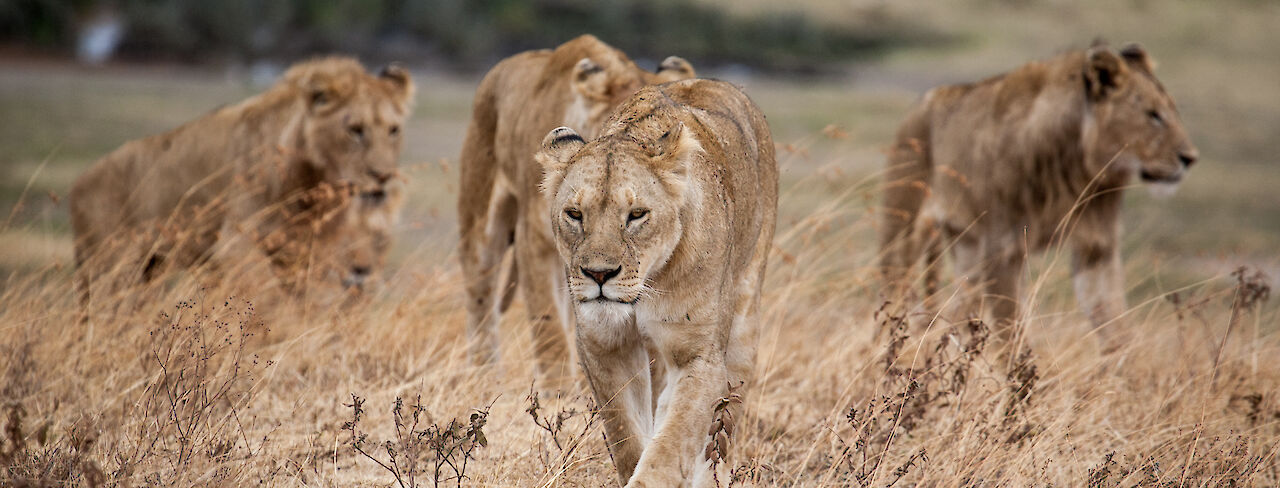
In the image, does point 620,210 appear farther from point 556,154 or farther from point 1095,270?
point 1095,270

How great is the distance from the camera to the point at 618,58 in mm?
5559

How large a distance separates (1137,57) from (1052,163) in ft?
2.77

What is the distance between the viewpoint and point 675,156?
3584 mm

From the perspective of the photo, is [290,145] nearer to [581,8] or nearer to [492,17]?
[492,17]

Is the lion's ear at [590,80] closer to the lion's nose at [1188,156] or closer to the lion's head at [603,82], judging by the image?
the lion's head at [603,82]

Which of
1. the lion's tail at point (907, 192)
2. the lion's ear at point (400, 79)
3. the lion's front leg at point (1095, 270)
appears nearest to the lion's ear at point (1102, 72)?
the lion's front leg at point (1095, 270)

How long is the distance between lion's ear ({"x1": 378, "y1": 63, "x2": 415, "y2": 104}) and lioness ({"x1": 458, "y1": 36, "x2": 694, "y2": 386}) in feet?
3.86

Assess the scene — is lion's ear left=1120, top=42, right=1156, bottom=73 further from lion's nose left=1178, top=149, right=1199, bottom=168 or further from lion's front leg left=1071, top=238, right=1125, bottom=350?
lion's front leg left=1071, top=238, right=1125, bottom=350

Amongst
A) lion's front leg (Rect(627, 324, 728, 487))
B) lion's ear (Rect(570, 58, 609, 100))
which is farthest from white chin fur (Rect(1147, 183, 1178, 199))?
lion's front leg (Rect(627, 324, 728, 487))

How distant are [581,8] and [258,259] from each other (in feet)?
114

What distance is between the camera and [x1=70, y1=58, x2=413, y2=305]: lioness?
7125mm

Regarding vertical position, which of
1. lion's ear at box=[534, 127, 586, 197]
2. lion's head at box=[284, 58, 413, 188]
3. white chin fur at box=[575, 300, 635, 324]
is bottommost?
lion's head at box=[284, 58, 413, 188]

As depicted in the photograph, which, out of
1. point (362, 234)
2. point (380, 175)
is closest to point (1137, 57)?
point (380, 175)

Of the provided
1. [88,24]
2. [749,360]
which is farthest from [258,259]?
[88,24]
